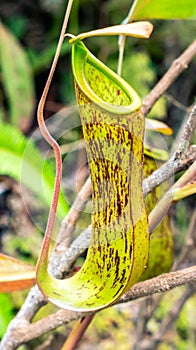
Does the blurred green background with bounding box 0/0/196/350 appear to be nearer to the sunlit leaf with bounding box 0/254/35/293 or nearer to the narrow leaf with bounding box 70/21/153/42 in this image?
the sunlit leaf with bounding box 0/254/35/293

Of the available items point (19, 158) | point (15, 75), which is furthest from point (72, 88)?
point (19, 158)

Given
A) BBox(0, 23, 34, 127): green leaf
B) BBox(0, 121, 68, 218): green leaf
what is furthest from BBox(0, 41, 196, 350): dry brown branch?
A: BBox(0, 23, 34, 127): green leaf

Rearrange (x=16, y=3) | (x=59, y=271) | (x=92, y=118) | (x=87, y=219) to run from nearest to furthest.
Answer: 1. (x=92, y=118)
2. (x=59, y=271)
3. (x=87, y=219)
4. (x=16, y=3)

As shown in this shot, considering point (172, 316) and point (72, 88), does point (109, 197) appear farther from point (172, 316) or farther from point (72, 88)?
point (72, 88)

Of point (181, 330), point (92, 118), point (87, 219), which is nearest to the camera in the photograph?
point (92, 118)

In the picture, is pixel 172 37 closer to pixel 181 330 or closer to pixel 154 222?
pixel 181 330

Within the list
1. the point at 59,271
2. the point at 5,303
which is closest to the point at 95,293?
the point at 59,271

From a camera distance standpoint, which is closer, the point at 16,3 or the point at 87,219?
the point at 87,219
